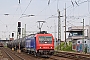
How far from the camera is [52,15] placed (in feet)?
144

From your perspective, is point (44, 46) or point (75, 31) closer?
point (44, 46)

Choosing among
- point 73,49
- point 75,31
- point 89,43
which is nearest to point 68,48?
point 73,49

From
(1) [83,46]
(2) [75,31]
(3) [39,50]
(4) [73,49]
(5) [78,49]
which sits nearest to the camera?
(3) [39,50]

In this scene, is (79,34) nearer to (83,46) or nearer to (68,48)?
(68,48)

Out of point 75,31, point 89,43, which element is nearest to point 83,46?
point 89,43

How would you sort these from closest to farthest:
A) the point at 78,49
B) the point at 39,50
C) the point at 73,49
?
the point at 39,50
the point at 78,49
the point at 73,49

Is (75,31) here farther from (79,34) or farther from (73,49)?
(73,49)

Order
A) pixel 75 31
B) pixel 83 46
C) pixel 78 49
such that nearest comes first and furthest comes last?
pixel 83 46
pixel 78 49
pixel 75 31

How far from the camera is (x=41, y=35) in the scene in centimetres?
2872

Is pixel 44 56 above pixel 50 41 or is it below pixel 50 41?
below

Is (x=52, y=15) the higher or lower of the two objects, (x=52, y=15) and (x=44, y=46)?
the higher

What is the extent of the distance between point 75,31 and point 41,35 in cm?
5894

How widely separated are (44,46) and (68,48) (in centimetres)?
2651

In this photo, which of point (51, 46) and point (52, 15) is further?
point (52, 15)
